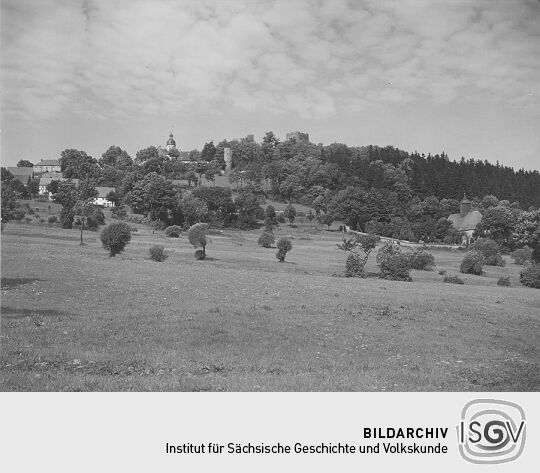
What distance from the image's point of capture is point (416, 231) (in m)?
102

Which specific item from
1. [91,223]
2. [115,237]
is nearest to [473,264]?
[115,237]

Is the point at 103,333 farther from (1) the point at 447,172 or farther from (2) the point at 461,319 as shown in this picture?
(1) the point at 447,172

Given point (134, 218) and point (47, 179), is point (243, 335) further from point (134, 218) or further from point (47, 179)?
point (47, 179)

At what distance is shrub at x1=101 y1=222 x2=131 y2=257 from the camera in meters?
43.0

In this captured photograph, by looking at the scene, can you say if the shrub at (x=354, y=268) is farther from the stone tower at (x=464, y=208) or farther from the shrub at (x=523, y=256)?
the stone tower at (x=464, y=208)

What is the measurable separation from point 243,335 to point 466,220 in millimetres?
107011

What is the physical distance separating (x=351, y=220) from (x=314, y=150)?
69.8m

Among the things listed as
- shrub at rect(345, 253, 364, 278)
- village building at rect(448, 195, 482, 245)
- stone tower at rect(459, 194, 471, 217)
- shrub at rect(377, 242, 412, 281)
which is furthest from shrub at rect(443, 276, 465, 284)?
stone tower at rect(459, 194, 471, 217)

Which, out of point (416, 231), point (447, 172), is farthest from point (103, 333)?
point (447, 172)

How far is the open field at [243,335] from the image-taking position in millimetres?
10664

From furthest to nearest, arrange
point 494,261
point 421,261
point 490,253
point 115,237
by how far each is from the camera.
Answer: point 490,253
point 494,261
point 421,261
point 115,237
